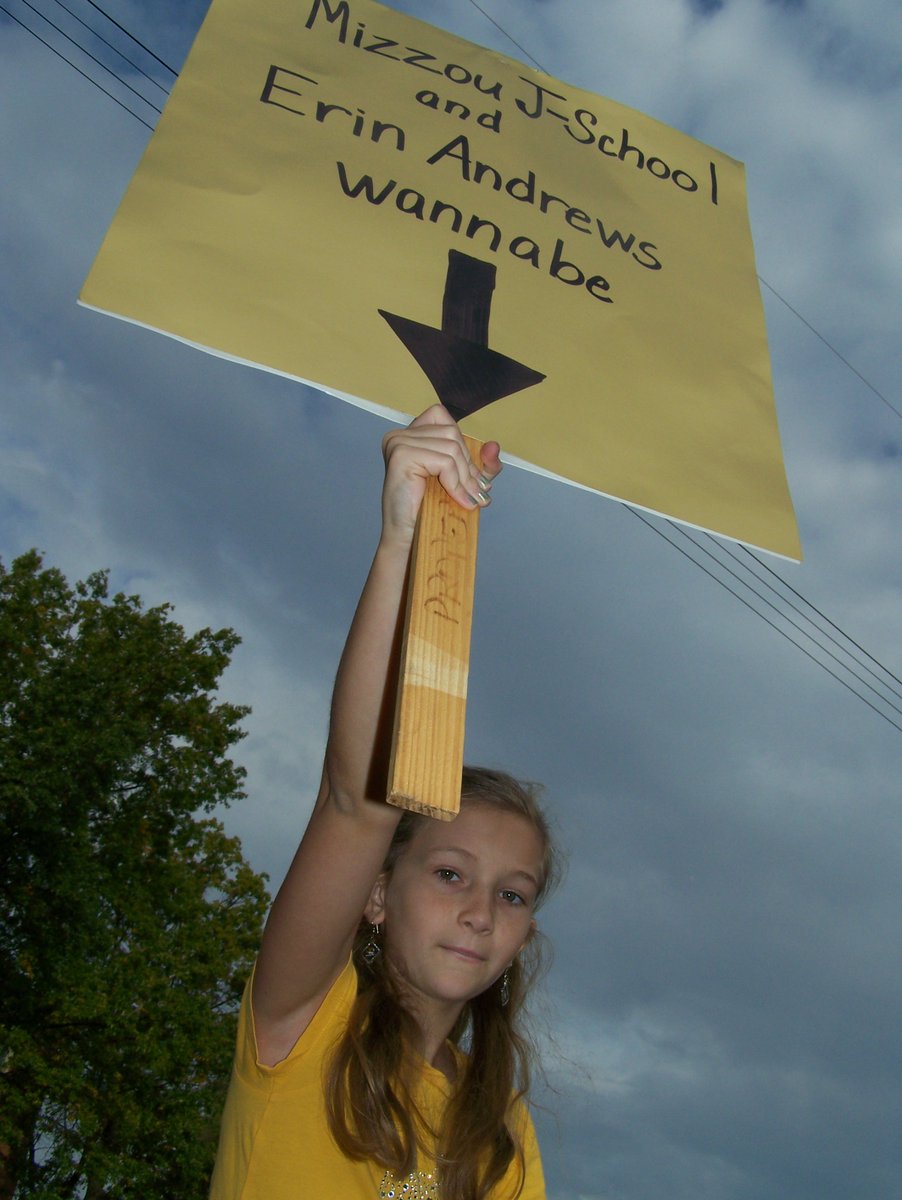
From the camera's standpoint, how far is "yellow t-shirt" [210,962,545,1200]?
71.2 inches

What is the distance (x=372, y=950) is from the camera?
7.57 feet

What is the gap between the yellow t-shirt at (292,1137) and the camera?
1.81 metres

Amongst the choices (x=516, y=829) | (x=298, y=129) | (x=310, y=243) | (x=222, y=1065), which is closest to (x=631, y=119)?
(x=298, y=129)

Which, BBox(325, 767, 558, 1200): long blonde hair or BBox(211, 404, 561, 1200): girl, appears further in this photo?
BBox(325, 767, 558, 1200): long blonde hair

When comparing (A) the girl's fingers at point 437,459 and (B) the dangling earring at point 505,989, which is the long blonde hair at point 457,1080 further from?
(A) the girl's fingers at point 437,459

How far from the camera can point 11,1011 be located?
49.6 ft

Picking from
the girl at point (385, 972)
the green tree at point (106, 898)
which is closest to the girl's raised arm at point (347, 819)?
the girl at point (385, 972)

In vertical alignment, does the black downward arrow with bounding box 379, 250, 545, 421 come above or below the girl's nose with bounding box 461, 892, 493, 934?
above

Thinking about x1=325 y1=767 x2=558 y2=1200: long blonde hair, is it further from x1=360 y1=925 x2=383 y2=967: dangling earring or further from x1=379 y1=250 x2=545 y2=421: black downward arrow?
x1=379 y1=250 x2=545 y2=421: black downward arrow

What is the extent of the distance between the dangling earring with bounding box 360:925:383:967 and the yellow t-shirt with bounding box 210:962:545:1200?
27cm

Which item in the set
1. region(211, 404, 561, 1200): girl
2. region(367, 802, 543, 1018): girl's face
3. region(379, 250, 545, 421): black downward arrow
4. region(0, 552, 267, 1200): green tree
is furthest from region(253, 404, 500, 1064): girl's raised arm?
region(0, 552, 267, 1200): green tree

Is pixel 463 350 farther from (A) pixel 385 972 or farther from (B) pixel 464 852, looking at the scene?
(A) pixel 385 972
